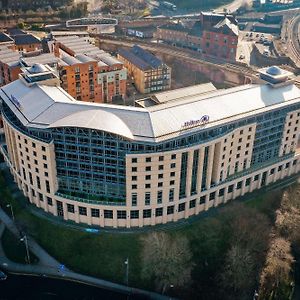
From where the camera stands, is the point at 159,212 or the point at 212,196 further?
the point at 212,196

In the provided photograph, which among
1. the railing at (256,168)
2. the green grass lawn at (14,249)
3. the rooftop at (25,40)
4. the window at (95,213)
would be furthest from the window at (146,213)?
the rooftop at (25,40)

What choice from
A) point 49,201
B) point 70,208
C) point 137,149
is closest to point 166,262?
point 137,149

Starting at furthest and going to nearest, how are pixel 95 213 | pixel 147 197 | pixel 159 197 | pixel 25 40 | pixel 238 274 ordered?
pixel 25 40, pixel 95 213, pixel 159 197, pixel 147 197, pixel 238 274

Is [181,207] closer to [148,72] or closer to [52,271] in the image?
[52,271]

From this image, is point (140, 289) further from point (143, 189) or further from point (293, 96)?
point (293, 96)

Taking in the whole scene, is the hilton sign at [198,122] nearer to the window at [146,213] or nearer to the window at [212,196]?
the window at [212,196]

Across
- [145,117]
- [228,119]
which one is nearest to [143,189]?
[145,117]
